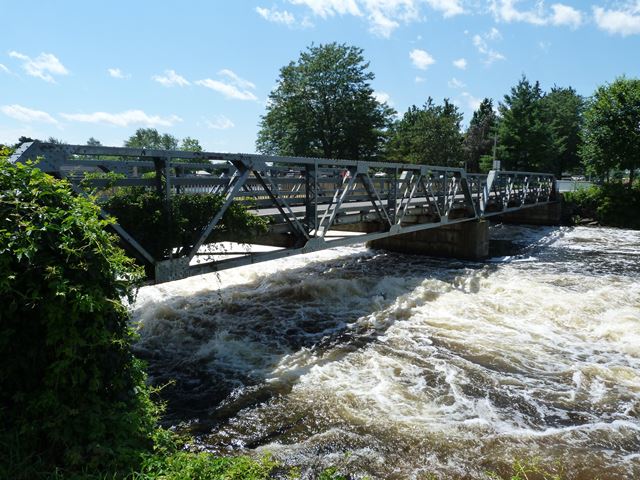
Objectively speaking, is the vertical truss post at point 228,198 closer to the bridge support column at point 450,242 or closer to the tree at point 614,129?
the bridge support column at point 450,242

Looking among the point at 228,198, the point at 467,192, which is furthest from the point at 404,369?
the point at 467,192

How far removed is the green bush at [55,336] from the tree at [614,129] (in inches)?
1590

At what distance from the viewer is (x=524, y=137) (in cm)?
4834

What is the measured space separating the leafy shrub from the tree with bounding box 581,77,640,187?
123ft

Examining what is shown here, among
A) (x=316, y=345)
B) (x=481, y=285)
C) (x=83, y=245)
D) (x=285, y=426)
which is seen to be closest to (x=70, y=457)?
(x=83, y=245)

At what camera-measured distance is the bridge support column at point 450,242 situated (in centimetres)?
1984

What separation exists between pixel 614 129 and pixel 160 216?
128 feet

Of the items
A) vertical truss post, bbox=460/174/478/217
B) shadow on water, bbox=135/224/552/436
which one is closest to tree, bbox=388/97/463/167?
vertical truss post, bbox=460/174/478/217

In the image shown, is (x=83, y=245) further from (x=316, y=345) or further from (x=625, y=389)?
(x=625, y=389)

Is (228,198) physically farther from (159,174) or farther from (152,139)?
(152,139)

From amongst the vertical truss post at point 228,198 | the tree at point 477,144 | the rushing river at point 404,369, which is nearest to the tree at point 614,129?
the tree at point 477,144

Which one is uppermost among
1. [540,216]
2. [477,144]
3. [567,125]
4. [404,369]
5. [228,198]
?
[567,125]

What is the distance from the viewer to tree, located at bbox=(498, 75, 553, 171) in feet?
158

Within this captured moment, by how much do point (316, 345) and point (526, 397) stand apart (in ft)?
13.2
